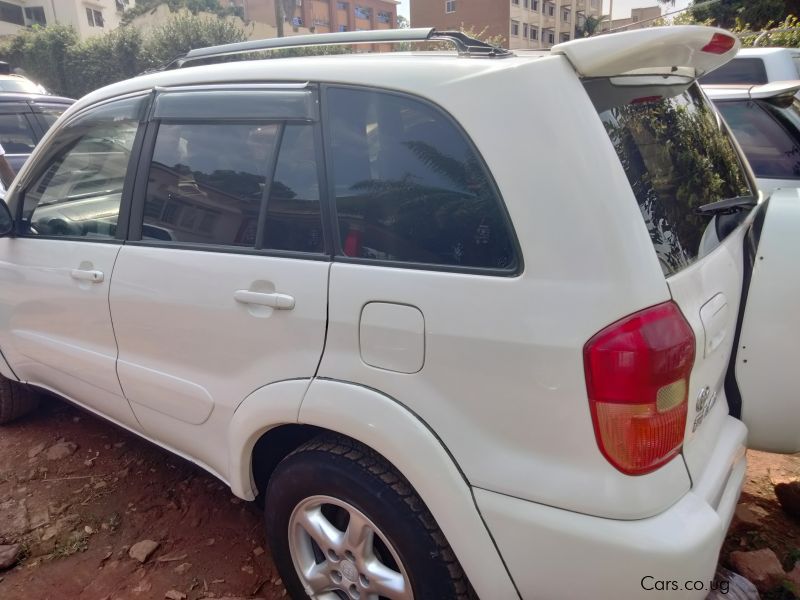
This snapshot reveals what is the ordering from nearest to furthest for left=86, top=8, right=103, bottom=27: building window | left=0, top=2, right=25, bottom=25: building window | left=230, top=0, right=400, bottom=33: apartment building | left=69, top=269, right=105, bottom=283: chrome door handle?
left=69, top=269, right=105, bottom=283: chrome door handle
left=0, top=2, right=25, bottom=25: building window
left=86, top=8, right=103, bottom=27: building window
left=230, top=0, right=400, bottom=33: apartment building

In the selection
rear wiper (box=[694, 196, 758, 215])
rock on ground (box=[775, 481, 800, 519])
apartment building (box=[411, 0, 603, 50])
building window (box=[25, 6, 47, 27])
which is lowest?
rock on ground (box=[775, 481, 800, 519])

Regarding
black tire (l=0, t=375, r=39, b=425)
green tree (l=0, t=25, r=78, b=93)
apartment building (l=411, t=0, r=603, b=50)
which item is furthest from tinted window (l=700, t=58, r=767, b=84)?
apartment building (l=411, t=0, r=603, b=50)

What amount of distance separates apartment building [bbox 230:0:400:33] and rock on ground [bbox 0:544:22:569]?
54.9 m

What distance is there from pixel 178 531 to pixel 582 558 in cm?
198

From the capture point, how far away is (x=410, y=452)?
163 centimetres

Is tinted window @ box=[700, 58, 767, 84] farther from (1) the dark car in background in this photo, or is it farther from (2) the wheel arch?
(1) the dark car in background

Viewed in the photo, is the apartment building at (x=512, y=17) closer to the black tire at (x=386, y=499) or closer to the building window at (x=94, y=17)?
the building window at (x=94, y=17)

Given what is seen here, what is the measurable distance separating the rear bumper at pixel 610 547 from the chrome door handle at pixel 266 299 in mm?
785

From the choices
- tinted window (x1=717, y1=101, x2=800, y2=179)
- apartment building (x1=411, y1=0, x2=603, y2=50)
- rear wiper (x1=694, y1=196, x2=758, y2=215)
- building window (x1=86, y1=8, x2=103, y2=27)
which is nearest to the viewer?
rear wiper (x1=694, y1=196, x2=758, y2=215)

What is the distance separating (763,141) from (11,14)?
58.5 m

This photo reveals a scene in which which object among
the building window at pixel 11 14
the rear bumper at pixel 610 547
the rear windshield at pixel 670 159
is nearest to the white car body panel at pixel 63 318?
the rear bumper at pixel 610 547

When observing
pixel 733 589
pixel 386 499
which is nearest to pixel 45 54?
pixel 386 499

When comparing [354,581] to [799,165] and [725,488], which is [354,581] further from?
[799,165]

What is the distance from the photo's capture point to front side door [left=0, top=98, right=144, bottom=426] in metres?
2.49
